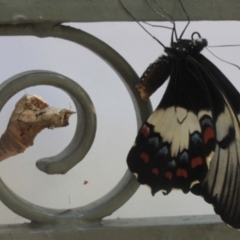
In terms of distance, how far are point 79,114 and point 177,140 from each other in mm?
66

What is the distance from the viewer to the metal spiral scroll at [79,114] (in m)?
0.29

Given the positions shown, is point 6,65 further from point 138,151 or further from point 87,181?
point 138,151

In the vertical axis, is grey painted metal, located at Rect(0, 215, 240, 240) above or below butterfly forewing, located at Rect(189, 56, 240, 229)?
below

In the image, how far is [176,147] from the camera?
30 cm

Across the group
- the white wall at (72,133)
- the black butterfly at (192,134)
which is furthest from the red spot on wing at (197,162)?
the white wall at (72,133)

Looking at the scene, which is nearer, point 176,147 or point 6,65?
point 176,147

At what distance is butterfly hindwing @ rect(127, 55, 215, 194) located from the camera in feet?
0.97

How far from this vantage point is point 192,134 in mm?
302

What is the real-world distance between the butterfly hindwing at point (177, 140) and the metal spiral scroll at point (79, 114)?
12 mm

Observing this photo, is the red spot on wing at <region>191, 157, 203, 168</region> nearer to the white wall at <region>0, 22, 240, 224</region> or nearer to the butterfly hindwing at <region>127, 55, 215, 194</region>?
the butterfly hindwing at <region>127, 55, 215, 194</region>

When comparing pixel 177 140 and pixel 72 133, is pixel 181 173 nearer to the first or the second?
pixel 177 140
